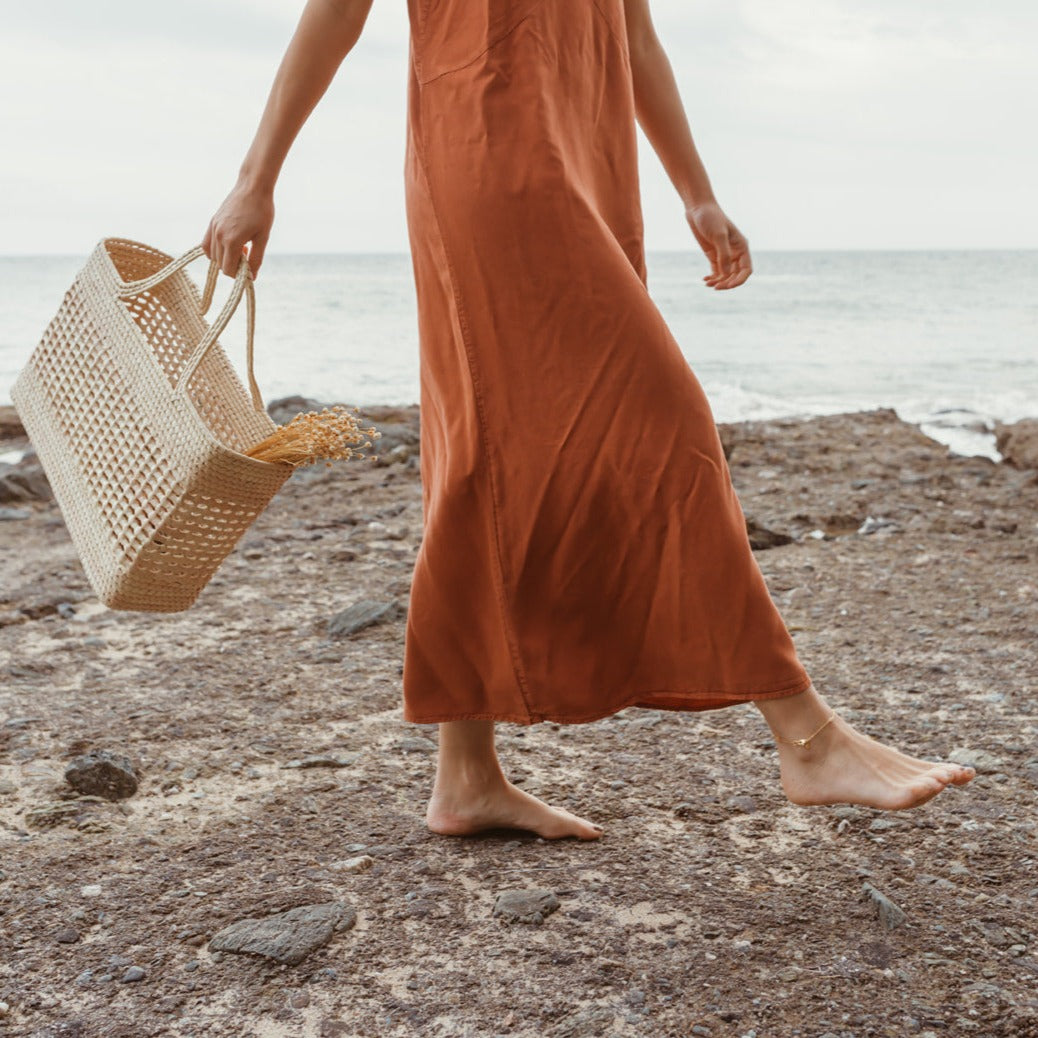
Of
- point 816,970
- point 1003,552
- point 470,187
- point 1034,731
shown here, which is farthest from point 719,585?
point 1003,552

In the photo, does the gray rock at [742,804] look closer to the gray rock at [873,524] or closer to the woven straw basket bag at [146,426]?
the woven straw basket bag at [146,426]

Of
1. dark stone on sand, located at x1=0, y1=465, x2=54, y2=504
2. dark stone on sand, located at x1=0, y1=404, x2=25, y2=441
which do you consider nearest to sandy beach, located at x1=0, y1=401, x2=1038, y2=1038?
dark stone on sand, located at x1=0, y1=465, x2=54, y2=504

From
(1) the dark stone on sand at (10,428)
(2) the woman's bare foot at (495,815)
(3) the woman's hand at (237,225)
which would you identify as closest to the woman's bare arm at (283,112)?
(3) the woman's hand at (237,225)

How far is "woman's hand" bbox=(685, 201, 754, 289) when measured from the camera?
2320mm

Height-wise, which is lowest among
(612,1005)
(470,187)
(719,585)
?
(612,1005)

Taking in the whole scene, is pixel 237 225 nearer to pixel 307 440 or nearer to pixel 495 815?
pixel 307 440

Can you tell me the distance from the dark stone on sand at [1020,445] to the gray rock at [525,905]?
4969 mm

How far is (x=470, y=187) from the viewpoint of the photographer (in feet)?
6.30

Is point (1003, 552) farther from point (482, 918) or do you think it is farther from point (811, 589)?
point (482, 918)

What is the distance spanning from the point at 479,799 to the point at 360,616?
1.46m

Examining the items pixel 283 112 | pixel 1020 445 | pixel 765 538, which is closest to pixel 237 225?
pixel 283 112

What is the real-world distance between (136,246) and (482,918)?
141 centimetres

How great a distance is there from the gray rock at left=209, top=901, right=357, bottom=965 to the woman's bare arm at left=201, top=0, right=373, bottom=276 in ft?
3.46

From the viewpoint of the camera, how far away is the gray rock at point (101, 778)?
8.00ft
